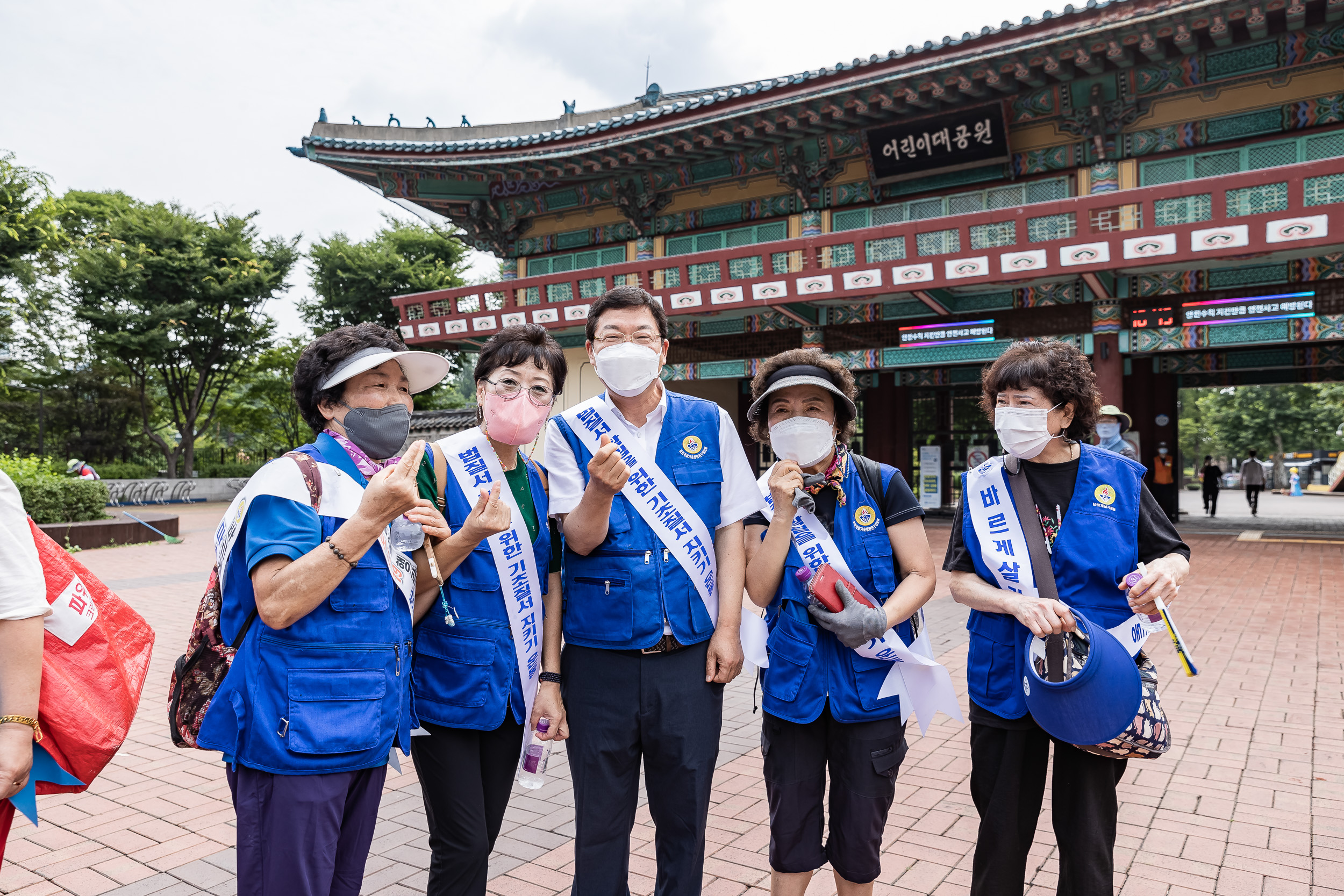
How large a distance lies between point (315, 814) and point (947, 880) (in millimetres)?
2412

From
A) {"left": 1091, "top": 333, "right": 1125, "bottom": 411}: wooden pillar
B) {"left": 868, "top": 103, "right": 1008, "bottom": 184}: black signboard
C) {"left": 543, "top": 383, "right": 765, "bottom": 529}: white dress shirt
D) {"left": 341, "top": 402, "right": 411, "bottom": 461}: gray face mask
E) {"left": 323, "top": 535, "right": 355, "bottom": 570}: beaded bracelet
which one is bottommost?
{"left": 323, "top": 535, "right": 355, "bottom": 570}: beaded bracelet

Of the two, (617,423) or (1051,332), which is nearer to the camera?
(617,423)

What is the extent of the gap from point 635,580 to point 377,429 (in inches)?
32.5

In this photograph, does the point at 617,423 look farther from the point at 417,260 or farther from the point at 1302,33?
the point at 417,260

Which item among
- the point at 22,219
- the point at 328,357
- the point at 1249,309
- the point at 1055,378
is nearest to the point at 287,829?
the point at 328,357

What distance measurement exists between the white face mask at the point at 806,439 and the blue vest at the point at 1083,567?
0.58 metres

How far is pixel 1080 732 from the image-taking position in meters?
2.18

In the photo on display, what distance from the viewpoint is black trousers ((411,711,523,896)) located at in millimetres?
2217

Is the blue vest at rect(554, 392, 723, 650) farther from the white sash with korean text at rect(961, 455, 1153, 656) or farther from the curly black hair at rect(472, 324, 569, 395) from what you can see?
the white sash with korean text at rect(961, 455, 1153, 656)

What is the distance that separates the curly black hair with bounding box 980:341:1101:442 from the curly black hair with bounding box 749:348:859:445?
1.46ft

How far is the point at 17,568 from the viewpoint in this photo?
175 centimetres

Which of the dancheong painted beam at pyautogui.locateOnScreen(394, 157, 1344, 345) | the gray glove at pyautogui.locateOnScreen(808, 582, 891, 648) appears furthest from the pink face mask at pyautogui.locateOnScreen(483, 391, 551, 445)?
the dancheong painted beam at pyautogui.locateOnScreen(394, 157, 1344, 345)

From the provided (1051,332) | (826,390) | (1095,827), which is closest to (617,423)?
(826,390)

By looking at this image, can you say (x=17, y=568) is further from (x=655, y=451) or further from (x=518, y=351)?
(x=655, y=451)
